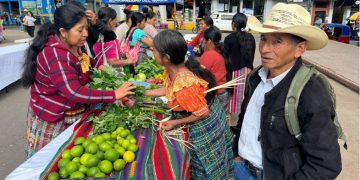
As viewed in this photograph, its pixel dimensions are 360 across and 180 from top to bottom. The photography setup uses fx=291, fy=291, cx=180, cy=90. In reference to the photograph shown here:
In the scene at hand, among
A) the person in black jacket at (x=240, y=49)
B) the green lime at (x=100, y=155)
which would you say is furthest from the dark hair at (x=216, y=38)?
the green lime at (x=100, y=155)

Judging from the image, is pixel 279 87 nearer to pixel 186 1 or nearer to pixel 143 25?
pixel 143 25

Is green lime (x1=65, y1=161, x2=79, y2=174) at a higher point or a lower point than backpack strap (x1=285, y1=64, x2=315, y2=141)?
lower

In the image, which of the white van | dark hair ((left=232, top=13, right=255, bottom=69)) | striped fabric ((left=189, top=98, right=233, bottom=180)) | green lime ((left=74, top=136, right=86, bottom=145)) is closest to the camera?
green lime ((left=74, top=136, right=86, bottom=145))

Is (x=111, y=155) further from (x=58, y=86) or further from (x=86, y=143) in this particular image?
(x=58, y=86)

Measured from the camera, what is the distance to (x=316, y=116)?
4.53ft

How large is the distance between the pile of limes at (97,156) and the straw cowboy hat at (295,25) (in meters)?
1.19

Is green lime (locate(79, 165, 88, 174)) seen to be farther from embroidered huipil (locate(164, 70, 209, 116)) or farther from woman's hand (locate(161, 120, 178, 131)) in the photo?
embroidered huipil (locate(164, 70, 209, 116))

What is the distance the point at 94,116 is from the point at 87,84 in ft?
0.99

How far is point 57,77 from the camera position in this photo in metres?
2.10

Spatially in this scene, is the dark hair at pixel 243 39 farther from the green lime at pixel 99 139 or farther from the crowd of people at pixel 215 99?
the green lime at pixel 99 139

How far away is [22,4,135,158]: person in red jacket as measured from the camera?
2.13 m

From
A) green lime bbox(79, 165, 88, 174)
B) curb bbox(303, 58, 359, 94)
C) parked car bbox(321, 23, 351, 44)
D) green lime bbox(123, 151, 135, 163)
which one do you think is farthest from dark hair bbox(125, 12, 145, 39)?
parked car bbox(321, 23, 351, 44)

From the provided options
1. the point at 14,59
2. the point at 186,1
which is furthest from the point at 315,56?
the point at 186,1

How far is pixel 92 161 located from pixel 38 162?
1.38 ft
